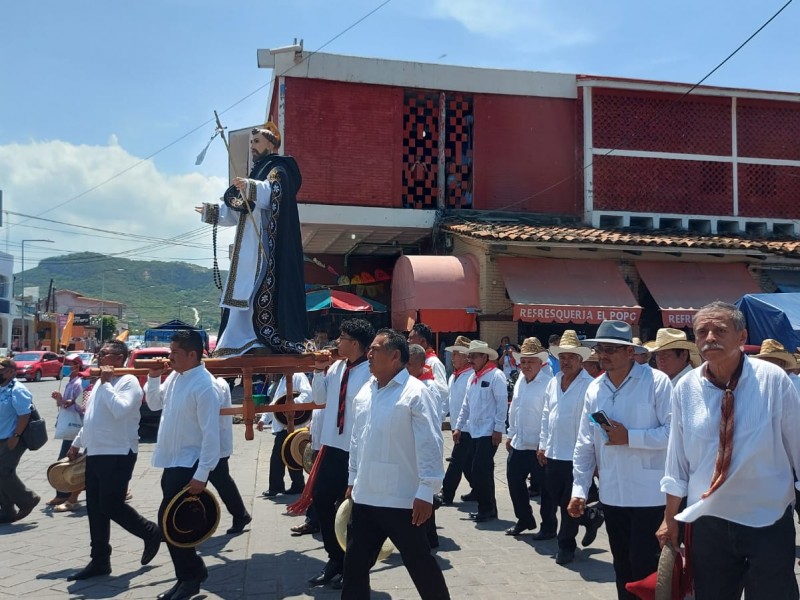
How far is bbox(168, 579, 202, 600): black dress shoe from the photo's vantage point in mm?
5340

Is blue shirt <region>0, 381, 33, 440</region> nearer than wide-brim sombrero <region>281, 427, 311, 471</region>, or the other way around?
wide-brim sombrero <region>281, 427, 311, 471</region>

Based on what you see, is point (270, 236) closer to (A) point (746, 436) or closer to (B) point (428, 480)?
(B) point (428, 480)

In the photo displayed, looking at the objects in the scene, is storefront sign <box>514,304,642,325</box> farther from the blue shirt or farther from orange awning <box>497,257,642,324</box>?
the blue shirt

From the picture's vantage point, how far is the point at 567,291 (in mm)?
14945

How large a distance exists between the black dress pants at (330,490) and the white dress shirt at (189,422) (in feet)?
2.85

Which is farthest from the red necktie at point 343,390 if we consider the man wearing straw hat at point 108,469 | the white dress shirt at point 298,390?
the white dress shirt at point 298,390

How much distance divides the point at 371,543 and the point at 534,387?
380 cm

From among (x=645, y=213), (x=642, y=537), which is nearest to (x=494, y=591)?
(x=642, y=537)

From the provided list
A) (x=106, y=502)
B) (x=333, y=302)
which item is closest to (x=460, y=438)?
(x=106, y=502)

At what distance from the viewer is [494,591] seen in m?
5.59

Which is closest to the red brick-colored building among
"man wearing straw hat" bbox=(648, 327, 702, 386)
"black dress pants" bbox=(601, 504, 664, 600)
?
"man wearing straw hat" bbox=(648, 327, 702, 386)

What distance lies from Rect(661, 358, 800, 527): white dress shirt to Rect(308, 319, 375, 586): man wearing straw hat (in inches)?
113

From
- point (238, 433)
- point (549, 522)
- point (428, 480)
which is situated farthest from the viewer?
point (238, 433)

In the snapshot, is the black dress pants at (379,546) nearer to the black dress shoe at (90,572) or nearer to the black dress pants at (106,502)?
the black dress pants at (106,502)
